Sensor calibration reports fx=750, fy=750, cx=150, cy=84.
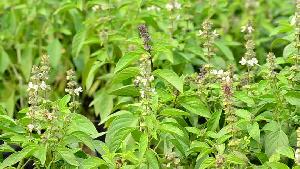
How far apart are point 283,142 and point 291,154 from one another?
0.36 metres

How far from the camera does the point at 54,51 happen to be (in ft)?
18.2

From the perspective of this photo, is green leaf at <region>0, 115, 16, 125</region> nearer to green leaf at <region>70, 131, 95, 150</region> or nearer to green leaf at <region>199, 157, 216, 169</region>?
green leaf at <region>70, 131, 95, 150</region>

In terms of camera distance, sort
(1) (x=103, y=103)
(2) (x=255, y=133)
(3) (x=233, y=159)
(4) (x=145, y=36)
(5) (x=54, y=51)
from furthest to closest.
→ (5) (x=54, y=51), (1) (x=103, y=103), (4) (x=145, y=36), (2) (x=255, y=133), (3) (x=233, y=159)

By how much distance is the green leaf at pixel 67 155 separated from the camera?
3404 mm

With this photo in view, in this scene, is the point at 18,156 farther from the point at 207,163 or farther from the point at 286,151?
the point at 286,151

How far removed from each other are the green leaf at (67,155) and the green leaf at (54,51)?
2.09 metres

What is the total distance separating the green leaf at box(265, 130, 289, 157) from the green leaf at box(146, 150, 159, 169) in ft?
1.88

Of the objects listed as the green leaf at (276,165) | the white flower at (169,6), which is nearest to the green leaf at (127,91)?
the green leaf at (276,165)

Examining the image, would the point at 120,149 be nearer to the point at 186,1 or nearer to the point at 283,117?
the point at 283,117

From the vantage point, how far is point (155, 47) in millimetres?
3883

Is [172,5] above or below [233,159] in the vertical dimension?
above

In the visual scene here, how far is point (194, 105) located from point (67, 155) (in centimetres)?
73

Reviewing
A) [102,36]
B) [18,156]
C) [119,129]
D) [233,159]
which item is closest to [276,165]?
[233,159]

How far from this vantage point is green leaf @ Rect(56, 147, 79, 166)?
134 inches
